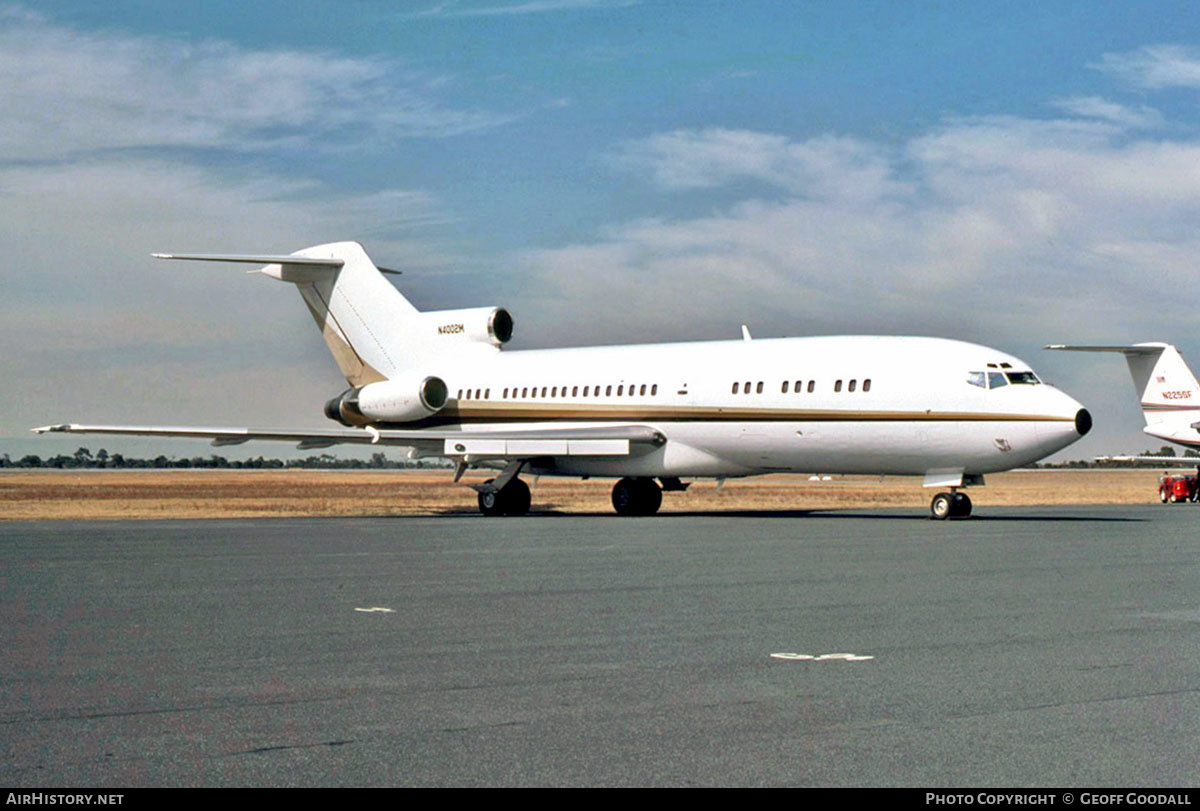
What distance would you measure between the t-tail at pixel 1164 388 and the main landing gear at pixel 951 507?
24103 mm

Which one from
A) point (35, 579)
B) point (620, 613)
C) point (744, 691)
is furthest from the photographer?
point (35, 579)

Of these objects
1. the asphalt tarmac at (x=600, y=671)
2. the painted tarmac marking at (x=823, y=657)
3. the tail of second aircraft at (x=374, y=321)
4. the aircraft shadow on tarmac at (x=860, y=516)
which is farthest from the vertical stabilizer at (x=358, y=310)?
the painted tarmac marking at (x=823, y=657)

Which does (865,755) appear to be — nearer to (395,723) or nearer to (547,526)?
(395,723)

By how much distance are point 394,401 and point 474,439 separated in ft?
11.8

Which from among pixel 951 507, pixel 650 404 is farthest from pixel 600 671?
pixel 650 404

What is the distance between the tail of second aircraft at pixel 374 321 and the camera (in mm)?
38000

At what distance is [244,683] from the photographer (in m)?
8.02

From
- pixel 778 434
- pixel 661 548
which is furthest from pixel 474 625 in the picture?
pixel 778 434

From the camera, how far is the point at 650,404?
31.9 m

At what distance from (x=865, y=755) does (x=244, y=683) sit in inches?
146

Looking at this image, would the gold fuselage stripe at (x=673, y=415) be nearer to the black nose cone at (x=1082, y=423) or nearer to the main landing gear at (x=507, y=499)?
the black nose cone at (x=1082, y=423)

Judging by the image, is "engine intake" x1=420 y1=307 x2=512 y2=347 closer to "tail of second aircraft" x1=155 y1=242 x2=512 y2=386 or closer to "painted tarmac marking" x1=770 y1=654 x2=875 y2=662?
"tail of second aircraft" x1=155 y1=242 x2=512 y2=386

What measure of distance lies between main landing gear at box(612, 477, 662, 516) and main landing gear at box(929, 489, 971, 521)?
8.19 meters

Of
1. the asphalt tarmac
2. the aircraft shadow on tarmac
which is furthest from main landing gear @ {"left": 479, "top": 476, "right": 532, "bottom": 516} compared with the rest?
the asphalt tarmac
